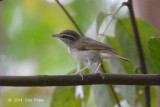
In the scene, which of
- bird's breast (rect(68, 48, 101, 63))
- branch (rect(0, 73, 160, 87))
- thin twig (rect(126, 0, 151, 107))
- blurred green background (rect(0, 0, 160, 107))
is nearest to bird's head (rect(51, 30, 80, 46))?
blurred green background (rect(0, 0, 160, 107))

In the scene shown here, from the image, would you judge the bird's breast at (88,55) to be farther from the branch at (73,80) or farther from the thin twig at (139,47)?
the branch at (73,80)

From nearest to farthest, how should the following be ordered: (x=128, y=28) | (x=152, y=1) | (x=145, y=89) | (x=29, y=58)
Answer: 1. (x=145, y=89)
2. (x=128, y=28)
3. (x=152, y=1)
4. (x=29, y=58)

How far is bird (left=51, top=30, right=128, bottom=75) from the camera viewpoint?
2884 millimetres

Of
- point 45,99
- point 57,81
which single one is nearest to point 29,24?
point 45,99

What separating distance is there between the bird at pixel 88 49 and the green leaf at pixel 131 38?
11 centimetres

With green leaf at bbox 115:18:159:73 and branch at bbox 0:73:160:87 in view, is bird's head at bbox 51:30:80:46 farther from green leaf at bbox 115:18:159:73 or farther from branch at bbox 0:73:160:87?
branch at bbox 0:73:160:87

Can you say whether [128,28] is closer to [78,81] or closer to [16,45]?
[78,81]

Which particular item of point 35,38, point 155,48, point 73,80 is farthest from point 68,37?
point 73,80

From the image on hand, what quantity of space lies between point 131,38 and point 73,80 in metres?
1.09

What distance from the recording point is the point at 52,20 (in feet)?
14.4

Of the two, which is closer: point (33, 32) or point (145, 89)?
point (145, 89)

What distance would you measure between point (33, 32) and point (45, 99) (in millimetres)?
992

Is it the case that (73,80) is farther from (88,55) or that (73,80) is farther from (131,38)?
(88,55)

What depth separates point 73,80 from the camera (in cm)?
197
